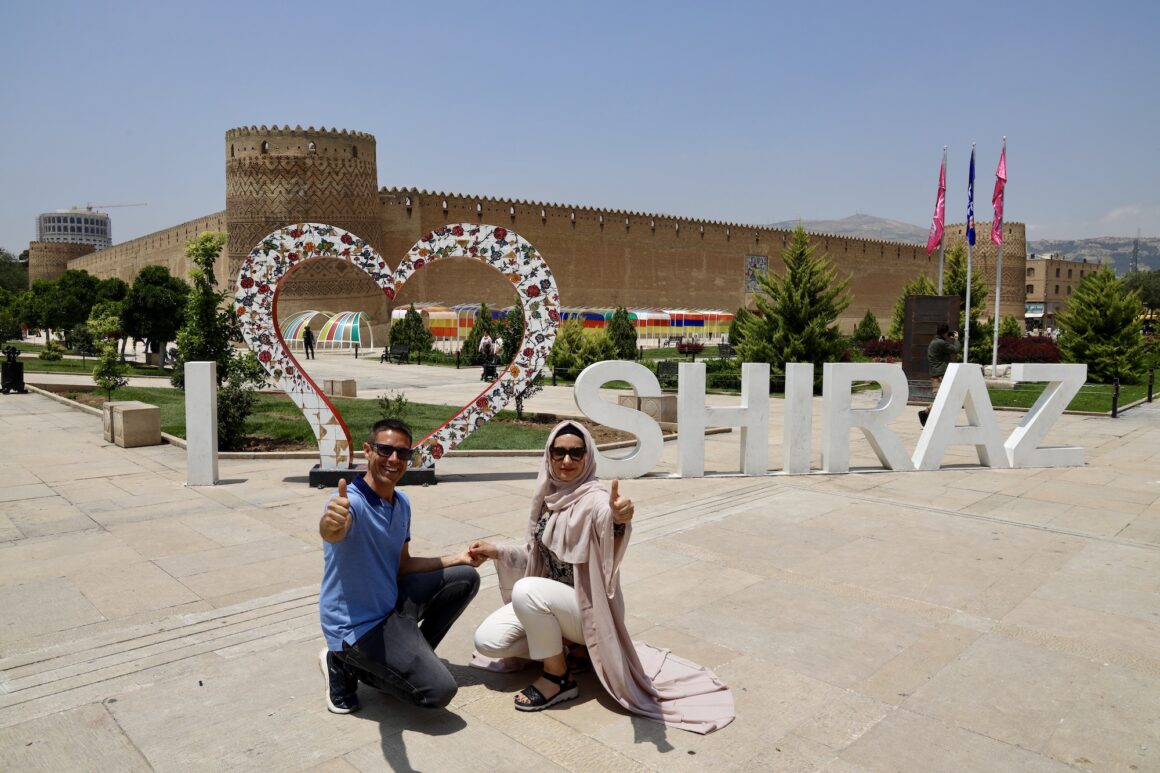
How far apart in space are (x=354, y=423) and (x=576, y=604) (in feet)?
28.2

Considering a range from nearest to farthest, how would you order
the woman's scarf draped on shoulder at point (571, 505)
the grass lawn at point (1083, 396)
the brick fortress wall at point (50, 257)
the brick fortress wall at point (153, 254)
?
1. the woman's scarf draped on shoulder at point (571, 505)
2. the grass lawn at point (1083, 396)
3. the brick fortress wall at point (153, 254)
4. the brick fortress wall at point (50, 257)

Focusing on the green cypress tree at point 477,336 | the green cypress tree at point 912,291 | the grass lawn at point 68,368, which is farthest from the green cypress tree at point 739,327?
the grass lawn at point 68,368

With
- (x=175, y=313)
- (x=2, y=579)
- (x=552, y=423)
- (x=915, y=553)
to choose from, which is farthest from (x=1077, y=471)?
(x=175, y=313)

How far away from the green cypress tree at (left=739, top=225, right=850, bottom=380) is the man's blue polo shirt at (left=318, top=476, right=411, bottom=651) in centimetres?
1565

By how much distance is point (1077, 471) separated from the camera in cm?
863

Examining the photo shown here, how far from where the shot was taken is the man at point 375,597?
307 cm

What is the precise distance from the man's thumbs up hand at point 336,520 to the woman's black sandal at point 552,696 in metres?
0.95

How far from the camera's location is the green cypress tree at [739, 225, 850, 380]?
18062mm

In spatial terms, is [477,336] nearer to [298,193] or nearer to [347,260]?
[298,193]

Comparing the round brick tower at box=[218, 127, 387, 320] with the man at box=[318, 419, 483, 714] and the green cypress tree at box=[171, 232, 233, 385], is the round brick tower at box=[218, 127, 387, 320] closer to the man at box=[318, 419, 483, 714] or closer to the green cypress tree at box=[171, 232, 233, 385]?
the green cypress tree at box=[171, 232, 233, 385]

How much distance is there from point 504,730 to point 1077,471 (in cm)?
751

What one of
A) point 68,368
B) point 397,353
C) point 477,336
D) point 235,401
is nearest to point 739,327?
point 477,336

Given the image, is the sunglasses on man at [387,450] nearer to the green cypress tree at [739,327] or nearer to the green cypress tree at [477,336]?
the green cypress tree at [739,327]

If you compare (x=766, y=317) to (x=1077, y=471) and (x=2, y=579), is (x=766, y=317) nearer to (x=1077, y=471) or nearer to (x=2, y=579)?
(x=1077, y=471)
